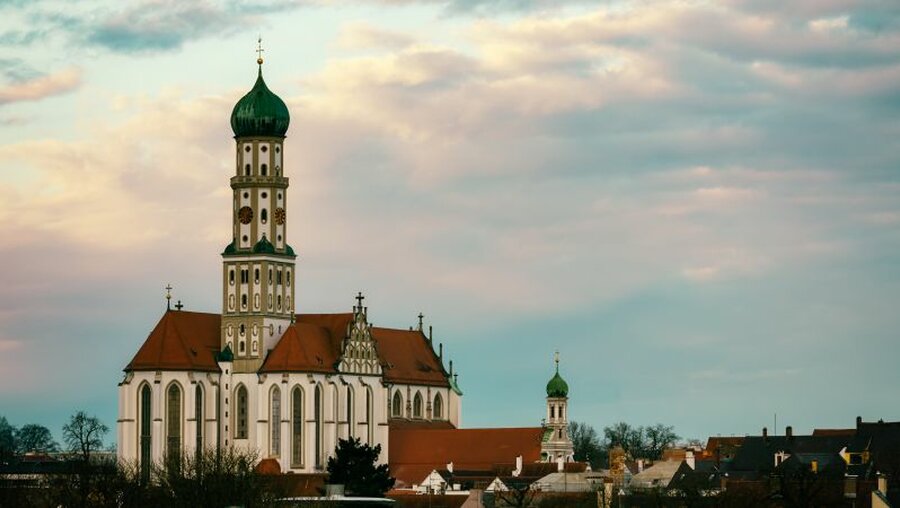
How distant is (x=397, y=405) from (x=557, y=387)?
14.8m

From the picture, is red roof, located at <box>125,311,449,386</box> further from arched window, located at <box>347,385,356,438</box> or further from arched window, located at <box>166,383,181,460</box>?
arched window, located at <box>347,385,356,438</box>

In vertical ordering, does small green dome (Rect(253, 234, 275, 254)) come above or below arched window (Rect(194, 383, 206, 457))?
above

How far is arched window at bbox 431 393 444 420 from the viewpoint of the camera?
165625mm

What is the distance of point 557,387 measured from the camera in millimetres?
170375

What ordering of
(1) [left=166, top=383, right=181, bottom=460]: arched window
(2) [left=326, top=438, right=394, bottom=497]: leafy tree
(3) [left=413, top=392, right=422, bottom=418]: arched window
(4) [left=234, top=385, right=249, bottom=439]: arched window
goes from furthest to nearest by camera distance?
(3) [left=413, top=392, right=422, bottom=418]: arched window < (4) [left=234, top=385, right=249, bottom=439]: arched window < (1) [left=166, top=383, right=181, bottom=460]: arched window < (2) [left=326, top=438, right=394, bottom=497]: leafy tree

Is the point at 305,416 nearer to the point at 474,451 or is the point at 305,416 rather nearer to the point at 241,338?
the point at 241,338

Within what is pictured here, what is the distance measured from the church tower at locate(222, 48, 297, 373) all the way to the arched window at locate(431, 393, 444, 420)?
22.2 metres

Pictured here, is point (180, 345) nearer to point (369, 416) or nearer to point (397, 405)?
point (369, 416)

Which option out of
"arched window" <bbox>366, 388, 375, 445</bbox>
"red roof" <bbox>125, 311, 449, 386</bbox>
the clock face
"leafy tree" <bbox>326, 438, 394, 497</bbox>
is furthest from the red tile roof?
"leafy tree" <bbox>326, 438, 394, 497</bbox>

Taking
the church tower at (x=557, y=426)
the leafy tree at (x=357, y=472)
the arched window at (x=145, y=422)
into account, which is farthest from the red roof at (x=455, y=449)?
the leafy tree at (x=357, y=472)

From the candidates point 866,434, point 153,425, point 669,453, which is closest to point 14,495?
point 153,425

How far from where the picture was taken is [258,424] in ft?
463

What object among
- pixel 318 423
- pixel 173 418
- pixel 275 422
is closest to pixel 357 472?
pixel 275 422

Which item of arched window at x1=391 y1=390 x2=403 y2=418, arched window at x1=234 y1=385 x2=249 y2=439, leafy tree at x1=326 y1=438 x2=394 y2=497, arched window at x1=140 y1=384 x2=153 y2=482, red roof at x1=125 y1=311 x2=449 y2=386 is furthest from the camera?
arched window at x1=391 y1=390 x2=403 y2=418
